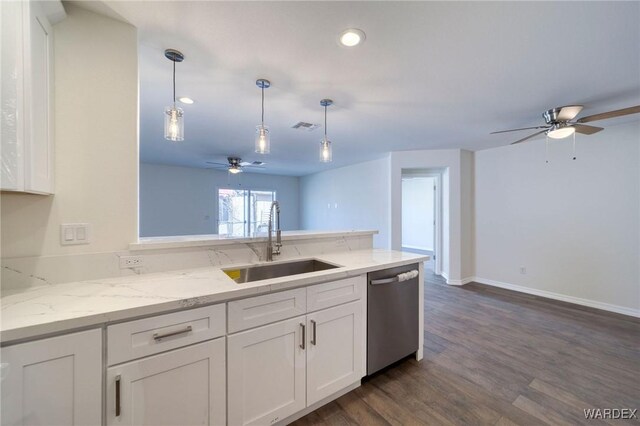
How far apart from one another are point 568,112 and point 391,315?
2666 millimetres

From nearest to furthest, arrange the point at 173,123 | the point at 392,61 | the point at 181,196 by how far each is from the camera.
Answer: the point at 173,123
the point at 392,61
the point at 181,196

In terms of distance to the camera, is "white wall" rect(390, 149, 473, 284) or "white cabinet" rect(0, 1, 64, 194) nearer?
"white cabinet" rect(0, 1, 64, 194)

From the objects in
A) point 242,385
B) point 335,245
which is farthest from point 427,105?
point 242,385

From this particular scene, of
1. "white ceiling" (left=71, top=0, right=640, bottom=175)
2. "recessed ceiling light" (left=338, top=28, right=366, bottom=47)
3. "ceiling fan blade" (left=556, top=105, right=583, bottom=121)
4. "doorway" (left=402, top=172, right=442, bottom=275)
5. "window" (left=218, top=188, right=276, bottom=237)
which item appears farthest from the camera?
"doorway" (left=402, top=172, right=442, bottom=275)

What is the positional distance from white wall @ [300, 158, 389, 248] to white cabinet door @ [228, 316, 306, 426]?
377 cm

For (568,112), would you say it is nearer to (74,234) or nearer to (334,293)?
(334,293)

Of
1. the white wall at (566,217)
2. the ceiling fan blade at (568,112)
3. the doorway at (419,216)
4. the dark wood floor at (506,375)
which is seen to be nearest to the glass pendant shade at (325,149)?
the dark wood floor at (506,375)

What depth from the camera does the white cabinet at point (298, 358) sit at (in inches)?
51.3

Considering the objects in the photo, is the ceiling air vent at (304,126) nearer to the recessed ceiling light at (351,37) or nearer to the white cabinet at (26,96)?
the recessed ceiling light at (351,37)

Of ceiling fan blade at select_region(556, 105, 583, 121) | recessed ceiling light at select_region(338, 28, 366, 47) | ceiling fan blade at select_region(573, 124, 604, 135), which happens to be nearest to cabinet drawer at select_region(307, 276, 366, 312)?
recessed ceiling light at select_region(338, 28, 366, 47)

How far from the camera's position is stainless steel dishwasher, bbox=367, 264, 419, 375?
1.85m

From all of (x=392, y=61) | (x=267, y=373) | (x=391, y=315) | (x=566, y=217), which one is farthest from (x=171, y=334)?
(x=566, y=217)

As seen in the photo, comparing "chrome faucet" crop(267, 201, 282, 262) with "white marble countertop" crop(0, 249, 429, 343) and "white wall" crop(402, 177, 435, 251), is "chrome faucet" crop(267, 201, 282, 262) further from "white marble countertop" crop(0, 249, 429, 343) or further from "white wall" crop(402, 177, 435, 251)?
"white wall" crop(402, 177, 435, 251)

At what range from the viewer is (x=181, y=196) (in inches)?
251
